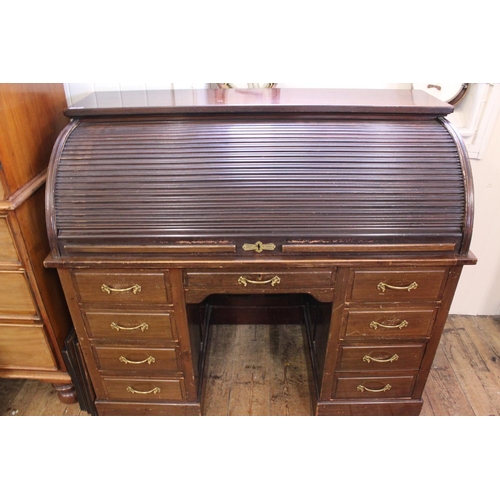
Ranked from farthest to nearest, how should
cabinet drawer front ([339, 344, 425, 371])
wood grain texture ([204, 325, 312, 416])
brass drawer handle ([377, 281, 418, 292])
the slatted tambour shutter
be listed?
wood grain texture ([204, 325, 312, 416]) → cabinet drawer front ([339, 344, 425, 371]) → brass drawer handle ([377, 281, 418, 292]) → the slatted tambour shutter

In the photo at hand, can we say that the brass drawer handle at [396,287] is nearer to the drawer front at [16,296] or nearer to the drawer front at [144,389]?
the drawer front at [144,389]

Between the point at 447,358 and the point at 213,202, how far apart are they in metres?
1.67

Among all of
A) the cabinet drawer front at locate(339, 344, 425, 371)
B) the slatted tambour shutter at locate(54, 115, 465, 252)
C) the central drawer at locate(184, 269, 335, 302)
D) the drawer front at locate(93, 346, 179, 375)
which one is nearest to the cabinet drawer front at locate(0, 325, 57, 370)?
the drawer front at locate(93, 346, 179, 375)

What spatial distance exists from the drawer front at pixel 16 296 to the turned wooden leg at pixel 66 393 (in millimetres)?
427

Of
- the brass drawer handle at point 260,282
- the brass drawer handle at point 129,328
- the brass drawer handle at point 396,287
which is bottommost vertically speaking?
the brass drawer handle at point 129,328

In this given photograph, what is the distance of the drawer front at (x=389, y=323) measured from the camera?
152cm

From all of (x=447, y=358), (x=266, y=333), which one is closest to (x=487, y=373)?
(x=447, y=358)

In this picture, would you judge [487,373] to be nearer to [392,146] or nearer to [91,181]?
[392,146]

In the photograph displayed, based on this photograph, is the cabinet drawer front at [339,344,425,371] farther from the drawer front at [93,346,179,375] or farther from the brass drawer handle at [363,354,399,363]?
the drawer front at [93,346,179,375]

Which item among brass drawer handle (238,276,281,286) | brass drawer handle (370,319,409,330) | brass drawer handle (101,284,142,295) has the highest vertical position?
brass drawer handle (238,276,281,286)

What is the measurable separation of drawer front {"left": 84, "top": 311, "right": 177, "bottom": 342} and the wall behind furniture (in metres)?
0.98

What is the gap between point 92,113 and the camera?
1.43m

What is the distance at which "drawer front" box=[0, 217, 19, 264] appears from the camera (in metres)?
1.41

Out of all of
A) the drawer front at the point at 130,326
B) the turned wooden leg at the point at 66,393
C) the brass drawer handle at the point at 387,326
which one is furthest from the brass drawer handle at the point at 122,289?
the brass drawer handle at the point at 387,326
